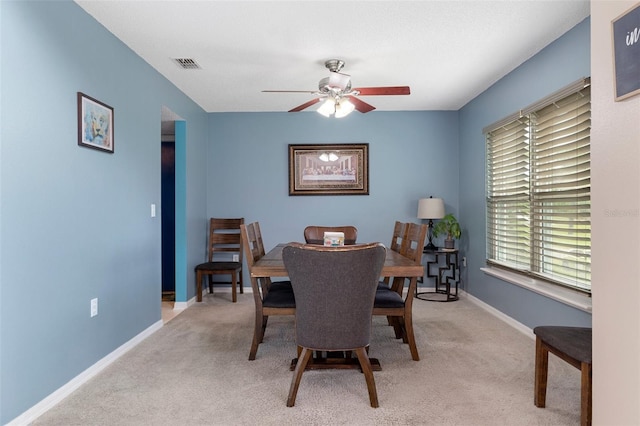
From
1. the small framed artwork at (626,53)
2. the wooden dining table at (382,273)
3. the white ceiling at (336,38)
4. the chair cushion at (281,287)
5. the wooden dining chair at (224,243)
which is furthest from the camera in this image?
the wooden dining chair at (224,243)

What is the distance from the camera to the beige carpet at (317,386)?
2.04m

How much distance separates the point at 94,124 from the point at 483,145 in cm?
385

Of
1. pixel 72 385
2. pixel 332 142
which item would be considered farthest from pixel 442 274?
pixel 72 385

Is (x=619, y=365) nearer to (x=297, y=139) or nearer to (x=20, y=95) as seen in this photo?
(x=20, y=95)

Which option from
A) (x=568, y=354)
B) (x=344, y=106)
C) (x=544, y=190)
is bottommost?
(x=568, y=354)

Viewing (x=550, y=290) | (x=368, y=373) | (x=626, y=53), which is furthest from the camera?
(x=550, y=290)

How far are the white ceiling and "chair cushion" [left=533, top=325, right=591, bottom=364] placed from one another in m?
2.03

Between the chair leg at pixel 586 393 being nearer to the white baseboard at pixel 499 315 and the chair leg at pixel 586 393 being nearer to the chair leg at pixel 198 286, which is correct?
the white baseboard at pixel 499 315

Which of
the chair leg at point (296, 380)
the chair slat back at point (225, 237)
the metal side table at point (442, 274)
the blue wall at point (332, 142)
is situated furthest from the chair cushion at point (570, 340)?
the chair slat back at point (225, 237)

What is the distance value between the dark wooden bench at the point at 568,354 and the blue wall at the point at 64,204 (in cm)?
270

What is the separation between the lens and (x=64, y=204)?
7.69ft

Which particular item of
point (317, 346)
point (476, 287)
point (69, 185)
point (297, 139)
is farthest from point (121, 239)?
point (476, 287)

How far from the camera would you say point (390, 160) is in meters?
5.30

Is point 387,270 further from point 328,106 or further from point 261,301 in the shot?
point 328,106
